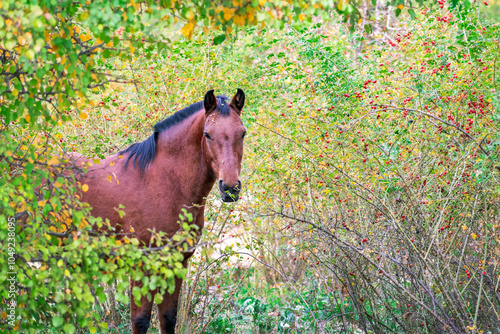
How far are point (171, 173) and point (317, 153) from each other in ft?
4.16

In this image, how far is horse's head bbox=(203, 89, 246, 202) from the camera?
358 centimetres

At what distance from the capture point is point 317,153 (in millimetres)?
4043

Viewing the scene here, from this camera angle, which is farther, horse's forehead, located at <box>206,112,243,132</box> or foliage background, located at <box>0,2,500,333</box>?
horse's forehead, located at <box>206,112,243,132</box>

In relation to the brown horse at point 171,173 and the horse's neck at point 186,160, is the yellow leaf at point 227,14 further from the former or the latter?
the horse's neck at point 186,160

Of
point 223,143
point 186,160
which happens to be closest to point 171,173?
point 186,160

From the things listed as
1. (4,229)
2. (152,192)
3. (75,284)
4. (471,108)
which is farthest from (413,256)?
(4,229)

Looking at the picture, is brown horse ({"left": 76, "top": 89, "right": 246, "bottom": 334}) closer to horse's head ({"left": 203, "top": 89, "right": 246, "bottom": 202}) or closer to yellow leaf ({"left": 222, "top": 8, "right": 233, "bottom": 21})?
horse's head ({"left": 203, "top": 89, "right": 246, "bottom": 202})

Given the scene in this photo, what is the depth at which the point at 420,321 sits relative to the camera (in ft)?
13.3

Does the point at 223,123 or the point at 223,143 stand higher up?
the point at 223,123

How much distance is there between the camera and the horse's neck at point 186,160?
390cm

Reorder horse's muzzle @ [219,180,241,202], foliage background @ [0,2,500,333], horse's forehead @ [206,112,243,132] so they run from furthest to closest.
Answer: horse's forehead @ [206,112,243,132] → horse's muzzle @ [219,180,241,202] → foliage background @ [0,2,500,333]

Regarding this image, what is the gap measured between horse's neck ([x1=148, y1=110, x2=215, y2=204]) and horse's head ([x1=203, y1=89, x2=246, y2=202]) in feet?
0.33

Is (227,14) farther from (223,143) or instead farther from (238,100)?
(238,100)

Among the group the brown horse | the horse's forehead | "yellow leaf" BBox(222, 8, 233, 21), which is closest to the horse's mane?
the brown horse
